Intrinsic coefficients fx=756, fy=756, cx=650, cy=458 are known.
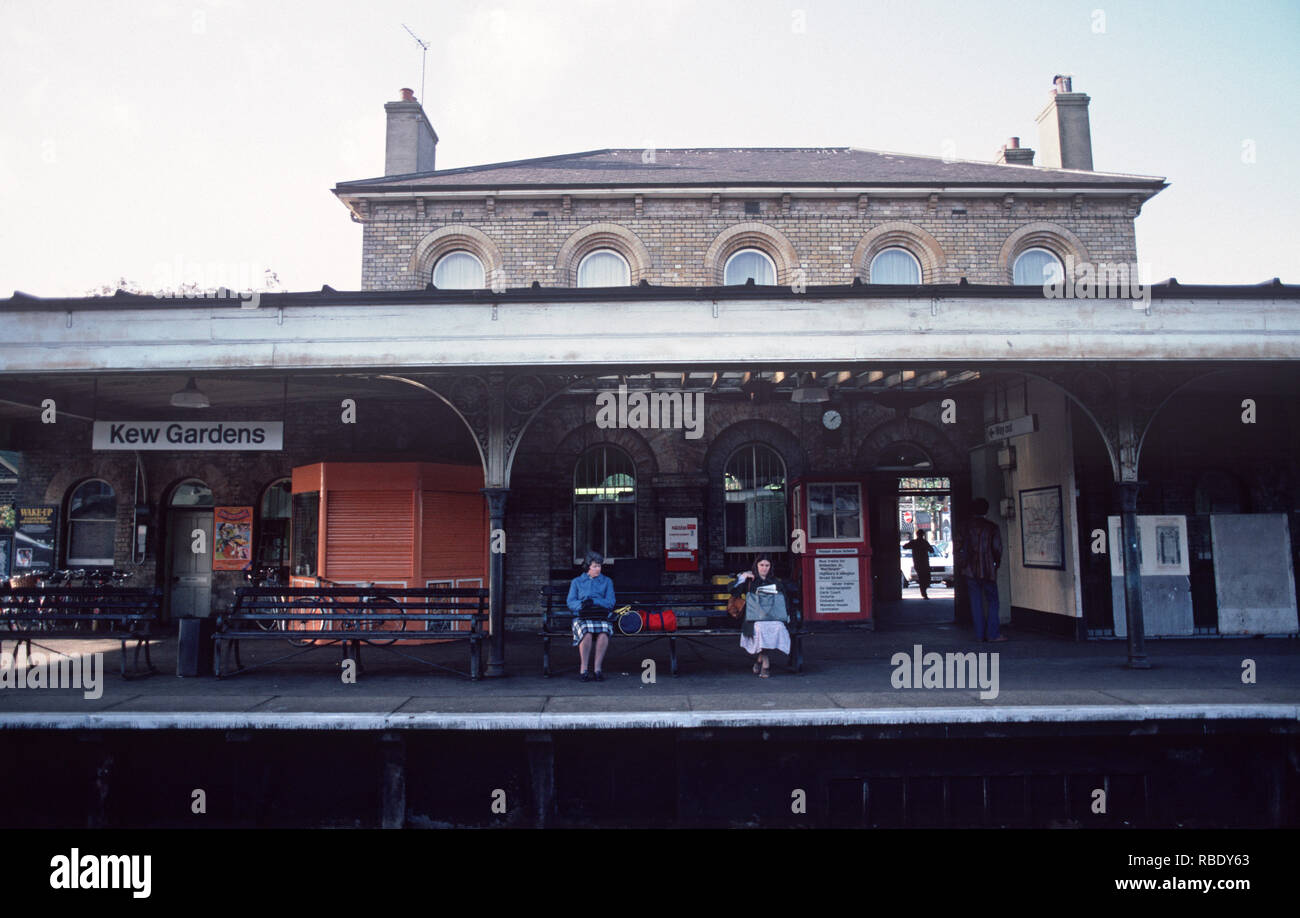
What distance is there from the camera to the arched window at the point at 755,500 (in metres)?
12.7

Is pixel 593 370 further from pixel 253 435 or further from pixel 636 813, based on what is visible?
pixel 253 435

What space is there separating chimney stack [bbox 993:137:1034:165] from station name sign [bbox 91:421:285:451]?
53.8ft

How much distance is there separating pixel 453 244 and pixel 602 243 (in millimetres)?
2696

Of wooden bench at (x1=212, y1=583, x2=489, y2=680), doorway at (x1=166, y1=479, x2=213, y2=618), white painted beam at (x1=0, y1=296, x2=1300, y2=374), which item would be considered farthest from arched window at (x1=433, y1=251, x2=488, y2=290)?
wooden bench at (x1=212, y1=583, x2=489, y2=680)

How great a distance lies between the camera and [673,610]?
8.27 m

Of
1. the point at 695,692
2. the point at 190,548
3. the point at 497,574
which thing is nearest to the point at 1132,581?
the point at 695,692

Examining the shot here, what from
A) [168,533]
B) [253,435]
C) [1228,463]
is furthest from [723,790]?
[168,533]

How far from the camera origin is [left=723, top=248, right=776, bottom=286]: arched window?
1365 centimetres

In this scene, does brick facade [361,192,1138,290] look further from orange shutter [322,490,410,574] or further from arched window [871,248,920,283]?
orange shutter [322,490,410,574]

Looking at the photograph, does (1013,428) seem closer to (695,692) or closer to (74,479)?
(695,692)

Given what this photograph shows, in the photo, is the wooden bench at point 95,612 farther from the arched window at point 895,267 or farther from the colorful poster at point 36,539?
the arched window at point 895,267

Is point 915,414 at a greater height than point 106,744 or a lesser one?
greater

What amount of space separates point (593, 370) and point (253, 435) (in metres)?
5.43
